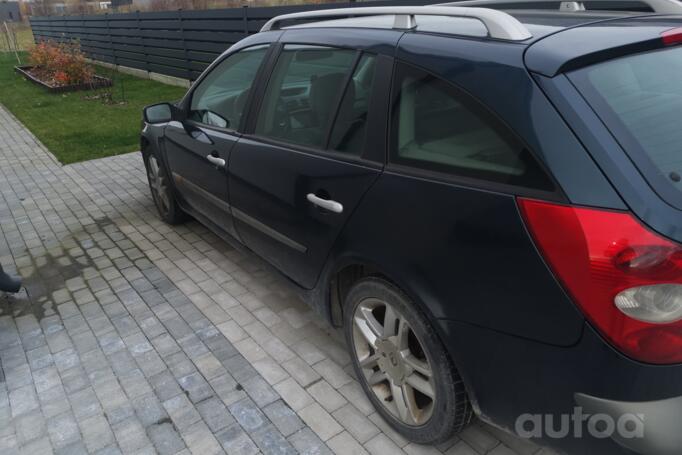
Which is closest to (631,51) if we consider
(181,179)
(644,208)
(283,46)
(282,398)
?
(644,208)

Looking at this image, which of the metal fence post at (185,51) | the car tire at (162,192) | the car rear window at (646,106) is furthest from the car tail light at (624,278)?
the metal fence post at (185,51)

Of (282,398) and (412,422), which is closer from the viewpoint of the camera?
(412,422)

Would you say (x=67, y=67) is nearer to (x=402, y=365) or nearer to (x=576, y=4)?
(x=576, y=4)

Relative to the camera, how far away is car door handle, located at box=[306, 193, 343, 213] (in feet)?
7.61

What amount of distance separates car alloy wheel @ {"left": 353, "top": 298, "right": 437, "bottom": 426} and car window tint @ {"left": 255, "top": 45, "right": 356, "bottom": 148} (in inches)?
33.6

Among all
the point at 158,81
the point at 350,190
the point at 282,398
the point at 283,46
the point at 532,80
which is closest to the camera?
the point at 532,80

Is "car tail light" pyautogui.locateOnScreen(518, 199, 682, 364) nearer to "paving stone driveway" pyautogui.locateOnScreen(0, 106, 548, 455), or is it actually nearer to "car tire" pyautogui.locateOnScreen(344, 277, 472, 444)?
"car tire" pyautogui.locateOnScreen(344, 277, 472, 444)

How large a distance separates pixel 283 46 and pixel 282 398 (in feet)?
6.29

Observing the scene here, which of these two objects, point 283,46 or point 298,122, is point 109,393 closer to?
point 298,122

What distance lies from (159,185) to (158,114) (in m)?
0.95

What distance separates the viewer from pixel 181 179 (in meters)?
4.17

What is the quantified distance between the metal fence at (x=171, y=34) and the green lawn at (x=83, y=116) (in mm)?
668

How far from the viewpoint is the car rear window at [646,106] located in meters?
1.51

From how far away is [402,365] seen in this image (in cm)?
223
